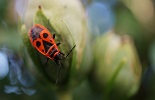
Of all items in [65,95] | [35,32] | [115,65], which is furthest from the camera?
[115,65]

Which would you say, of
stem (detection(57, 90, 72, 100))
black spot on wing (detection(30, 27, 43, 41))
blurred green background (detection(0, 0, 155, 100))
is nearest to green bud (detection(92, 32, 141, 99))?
blurred green background (detection(0, 0, 155, 100))

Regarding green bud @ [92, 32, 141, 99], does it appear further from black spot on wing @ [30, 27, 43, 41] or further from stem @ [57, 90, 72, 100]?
black spot on wing @ [30, 27, 43, 41]

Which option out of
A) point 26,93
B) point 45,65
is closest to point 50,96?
point 26,93

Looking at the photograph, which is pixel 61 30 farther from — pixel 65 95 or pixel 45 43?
pixel 65 95

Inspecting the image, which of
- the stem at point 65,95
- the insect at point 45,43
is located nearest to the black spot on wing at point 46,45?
the insect at point 45,43

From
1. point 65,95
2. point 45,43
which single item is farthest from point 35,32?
point 65,95

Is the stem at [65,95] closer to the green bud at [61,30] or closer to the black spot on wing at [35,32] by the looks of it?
the green bud at [61,30]
